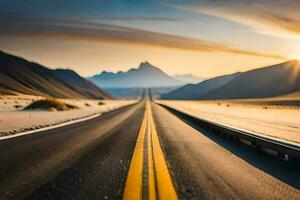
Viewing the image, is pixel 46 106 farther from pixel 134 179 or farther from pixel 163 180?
pixel 163 180

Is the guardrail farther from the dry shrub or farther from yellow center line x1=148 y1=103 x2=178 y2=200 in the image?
the dry shrub

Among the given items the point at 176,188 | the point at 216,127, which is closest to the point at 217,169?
the point at 176,188

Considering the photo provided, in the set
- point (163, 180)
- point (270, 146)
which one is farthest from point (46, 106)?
point (163, 180)

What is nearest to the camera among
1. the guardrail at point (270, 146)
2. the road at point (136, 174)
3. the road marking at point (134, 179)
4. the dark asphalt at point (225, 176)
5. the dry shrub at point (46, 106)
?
the road marking at point (134, 179)

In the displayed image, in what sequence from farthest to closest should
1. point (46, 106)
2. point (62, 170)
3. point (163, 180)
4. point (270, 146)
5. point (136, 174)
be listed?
1. point (46, 106)
2. point (270, 146)
3. point (62, 170)
4. point (136, 174)
5. point (163, 180)

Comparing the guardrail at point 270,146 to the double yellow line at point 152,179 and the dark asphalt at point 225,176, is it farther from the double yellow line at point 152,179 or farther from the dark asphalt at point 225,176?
the double yellow line at point 152,179

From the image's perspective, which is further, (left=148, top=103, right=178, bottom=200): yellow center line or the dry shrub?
the dry shrub

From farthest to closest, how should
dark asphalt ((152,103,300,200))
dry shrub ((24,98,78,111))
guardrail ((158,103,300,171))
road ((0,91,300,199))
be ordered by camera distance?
dry shrub ((24,98,78,111)), guardrail ((158,103,300,171)), dark asphalt ((152,103,300,200)), road ((0,91,300,199))

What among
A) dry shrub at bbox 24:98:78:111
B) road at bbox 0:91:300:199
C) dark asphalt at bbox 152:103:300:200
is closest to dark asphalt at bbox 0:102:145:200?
road at bbox 0:91:300:199

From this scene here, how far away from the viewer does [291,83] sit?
609ft

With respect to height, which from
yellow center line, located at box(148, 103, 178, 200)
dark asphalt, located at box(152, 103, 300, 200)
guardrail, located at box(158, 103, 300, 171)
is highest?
guardrail, located at box(158, 103, 300, 171)

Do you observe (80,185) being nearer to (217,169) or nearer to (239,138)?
(217,169)

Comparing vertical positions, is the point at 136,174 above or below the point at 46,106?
below

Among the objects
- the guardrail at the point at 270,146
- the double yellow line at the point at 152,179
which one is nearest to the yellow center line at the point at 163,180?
the double yellow line at the point at 152,179
